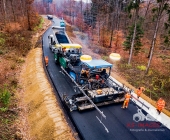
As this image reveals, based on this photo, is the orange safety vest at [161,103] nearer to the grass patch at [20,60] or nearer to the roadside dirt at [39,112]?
the roadside dirt at [39,112]

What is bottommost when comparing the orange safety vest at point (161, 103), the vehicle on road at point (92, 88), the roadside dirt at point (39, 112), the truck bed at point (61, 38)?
the roadside dirt at point (39, 112)

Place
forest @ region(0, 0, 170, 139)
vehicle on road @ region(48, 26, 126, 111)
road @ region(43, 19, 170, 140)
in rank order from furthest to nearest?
forest @ region(0, 0, 170, 139)
vehicle on road @ region(48, 26, 126, 111)
road @ region(43, 19, 170, 140)

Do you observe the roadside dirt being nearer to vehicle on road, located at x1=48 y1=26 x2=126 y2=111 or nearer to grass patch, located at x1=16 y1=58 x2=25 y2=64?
vehicle on road, located at x1=48 y1=26 x2=126 y2=111

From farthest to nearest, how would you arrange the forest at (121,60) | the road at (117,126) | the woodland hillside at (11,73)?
the forest at (121,60)
the woodland hillside at (11,73)
the road at (117,126)

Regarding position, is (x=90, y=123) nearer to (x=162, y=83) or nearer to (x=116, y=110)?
(x=116, y=110)

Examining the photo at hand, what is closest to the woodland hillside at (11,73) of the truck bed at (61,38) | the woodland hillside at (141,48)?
the truck bed at (61,38)

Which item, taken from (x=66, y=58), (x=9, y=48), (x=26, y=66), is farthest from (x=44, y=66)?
(x=9, y=48)

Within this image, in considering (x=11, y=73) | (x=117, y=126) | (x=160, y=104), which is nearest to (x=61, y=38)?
(x=11, y=73)

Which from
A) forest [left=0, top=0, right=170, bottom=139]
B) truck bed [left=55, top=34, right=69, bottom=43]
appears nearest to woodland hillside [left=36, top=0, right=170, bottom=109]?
forest [left=0, top=0, right=170, bottom=139]

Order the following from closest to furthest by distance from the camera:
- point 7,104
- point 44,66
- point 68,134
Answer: point 68,134 < point 7,104 < point 44,66

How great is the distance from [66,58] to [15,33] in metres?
14.6

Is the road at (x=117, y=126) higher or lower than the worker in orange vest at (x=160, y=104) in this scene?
lower

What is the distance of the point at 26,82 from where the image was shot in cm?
1577

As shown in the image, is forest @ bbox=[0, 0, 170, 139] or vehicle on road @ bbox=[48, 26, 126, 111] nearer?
vehicle on road @ bbox=[48, 26, 126, 111]
